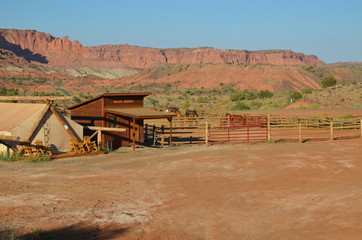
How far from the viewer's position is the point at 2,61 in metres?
144

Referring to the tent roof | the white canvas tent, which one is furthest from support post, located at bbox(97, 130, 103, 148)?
the tent roof

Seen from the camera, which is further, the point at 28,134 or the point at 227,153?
the point at 227,153

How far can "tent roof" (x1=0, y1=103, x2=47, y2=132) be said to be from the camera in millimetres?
20742

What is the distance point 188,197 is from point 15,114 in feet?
41.2

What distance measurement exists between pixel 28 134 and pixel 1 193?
7.35 meters

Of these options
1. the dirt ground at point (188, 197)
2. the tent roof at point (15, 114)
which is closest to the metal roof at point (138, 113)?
the dirt ground at point (188, 197)

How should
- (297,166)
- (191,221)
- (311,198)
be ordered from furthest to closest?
(297,166), (311,198), (191,221)

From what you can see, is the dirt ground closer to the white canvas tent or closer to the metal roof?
the white canvas tent

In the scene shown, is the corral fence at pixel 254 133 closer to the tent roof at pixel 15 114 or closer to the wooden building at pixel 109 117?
the wooden building at pixel 109 117

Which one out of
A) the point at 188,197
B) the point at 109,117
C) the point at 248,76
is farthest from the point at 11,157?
the point at 248,76

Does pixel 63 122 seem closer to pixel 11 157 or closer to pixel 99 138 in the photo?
pixel 99 138

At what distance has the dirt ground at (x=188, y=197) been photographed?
10.1 metres

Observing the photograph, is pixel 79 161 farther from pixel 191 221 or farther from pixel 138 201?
pixel 191 221

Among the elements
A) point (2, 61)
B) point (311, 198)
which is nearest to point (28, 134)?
point (311, 198)
